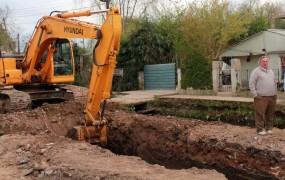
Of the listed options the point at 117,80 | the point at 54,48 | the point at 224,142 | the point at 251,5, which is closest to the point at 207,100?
the point at 54,48

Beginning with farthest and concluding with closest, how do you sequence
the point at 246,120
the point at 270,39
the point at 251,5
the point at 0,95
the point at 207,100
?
the point at 251,5 < the point at 270,39 < the point at 207,100 < the point at 246,120 < the point at 0,95

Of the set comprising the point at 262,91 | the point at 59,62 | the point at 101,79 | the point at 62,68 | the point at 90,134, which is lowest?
the point at 90,134

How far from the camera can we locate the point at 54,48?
13.1 meters

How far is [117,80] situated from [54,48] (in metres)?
13.4

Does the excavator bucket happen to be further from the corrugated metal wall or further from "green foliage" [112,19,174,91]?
"green foliage" [112,19,174,91]

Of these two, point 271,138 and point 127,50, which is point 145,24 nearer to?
point 127,50

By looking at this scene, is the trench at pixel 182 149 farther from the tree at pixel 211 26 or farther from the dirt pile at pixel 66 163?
the tree at pixel 211 26

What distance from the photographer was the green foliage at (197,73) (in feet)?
65.0

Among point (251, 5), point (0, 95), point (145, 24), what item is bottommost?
point (0, 95)

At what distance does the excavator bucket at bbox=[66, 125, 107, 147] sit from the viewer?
29.8 feet

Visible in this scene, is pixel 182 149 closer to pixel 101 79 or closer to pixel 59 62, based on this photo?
pixel 101 79

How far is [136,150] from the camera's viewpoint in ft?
34.8

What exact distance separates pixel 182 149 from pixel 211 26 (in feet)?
48.6

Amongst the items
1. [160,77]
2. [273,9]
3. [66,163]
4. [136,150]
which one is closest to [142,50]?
[160,77]
